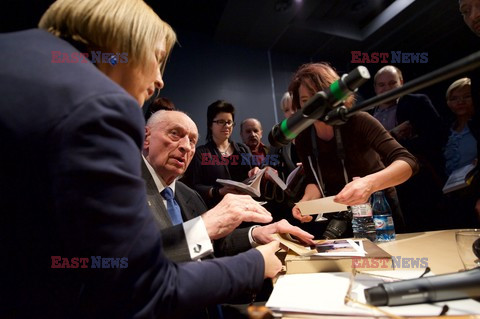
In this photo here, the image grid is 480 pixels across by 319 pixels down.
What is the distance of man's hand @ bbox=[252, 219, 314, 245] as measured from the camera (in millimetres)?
1325

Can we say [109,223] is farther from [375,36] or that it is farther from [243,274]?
[375,36]

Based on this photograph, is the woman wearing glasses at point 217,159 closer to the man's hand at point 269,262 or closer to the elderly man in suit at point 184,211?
the elderly man in suit at point 184,211

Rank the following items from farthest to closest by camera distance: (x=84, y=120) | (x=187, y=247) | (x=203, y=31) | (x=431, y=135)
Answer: (x=203, y=31), (x=431, y=135), (x=187, y=247), (x=84, y=120)

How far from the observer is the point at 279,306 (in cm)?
65

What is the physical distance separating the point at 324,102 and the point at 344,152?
3.94ft

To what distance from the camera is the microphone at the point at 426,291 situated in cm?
62

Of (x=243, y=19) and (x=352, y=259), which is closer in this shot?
(x=352, y=259)

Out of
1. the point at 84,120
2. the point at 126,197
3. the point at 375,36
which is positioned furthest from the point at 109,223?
the point at 375,36

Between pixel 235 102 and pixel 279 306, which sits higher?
pixel 235 102

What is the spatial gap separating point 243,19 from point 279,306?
4613 mm

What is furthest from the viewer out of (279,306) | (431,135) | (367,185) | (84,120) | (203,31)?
(203,31)

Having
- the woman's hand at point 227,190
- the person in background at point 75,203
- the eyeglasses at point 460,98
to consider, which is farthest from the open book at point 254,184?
the eyeglasses at point 460,98

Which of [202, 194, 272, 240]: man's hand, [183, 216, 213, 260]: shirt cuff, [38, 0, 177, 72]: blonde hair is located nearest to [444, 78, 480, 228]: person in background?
[202, 194, 272, 240]: man's hand

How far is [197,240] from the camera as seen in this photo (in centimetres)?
92
